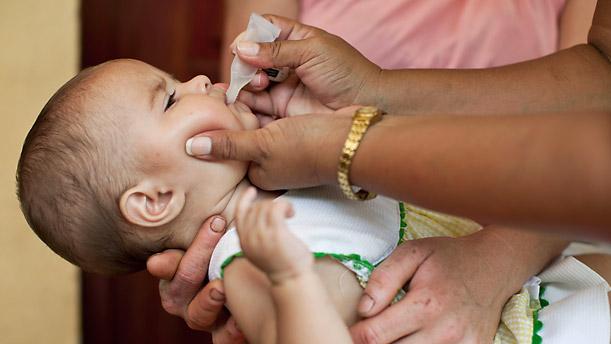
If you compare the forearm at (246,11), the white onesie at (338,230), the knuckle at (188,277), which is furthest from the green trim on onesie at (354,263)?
the forearm at (246,11)

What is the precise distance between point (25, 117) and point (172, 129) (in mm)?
1603

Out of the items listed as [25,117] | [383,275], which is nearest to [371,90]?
[383,275]

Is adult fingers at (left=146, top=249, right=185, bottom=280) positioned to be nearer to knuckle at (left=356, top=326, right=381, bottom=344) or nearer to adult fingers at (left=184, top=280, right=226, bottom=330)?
adult fingers at (left=184, top=280, right=226, bottom=330)

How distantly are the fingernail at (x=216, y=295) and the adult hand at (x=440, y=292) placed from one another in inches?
9.0

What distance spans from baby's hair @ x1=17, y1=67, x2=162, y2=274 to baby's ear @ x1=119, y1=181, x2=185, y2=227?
0.8 inches

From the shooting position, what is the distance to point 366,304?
1.13 m

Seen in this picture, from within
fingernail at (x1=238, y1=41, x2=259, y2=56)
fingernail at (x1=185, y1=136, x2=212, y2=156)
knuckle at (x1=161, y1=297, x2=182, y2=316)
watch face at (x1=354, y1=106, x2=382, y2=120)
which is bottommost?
knuckle at (x1=161, y1=297, x2=182, y2=316)

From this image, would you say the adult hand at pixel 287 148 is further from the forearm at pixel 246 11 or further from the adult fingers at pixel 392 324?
the forearm at pixel 246 11

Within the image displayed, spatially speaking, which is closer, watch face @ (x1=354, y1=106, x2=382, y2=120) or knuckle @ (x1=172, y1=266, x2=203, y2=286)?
watch face @ (x1=354, y1=106, x2=382, y2=120)

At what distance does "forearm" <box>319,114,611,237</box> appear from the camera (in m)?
0.74

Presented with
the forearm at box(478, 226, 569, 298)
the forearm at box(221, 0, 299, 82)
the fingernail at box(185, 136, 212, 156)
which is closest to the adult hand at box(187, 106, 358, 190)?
the fingernail at box(185, 136, 212, 156)

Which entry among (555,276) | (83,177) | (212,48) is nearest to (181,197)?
(83,177)

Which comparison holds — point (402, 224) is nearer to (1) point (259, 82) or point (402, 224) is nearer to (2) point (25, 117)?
(1) point (259, 82)

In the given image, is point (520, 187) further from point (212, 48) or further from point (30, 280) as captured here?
point (30, 280)
